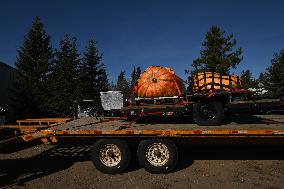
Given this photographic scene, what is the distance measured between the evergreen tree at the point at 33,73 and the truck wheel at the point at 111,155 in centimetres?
1682

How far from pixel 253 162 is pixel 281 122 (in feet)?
4.51

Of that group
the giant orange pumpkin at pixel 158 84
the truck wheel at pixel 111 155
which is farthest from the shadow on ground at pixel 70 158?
the giant orange pumpkin at pixel 158 84

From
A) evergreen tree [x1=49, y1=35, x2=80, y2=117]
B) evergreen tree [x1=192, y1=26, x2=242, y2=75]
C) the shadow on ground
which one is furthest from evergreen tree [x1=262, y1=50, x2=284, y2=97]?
the shadow on ground

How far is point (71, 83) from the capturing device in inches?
954

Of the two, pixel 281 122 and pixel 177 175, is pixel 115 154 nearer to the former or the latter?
pixel 177 175

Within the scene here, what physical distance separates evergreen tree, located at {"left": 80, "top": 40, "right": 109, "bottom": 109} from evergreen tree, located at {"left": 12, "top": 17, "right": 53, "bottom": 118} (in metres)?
3.48

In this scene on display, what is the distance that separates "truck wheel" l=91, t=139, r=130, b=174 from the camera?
745cm

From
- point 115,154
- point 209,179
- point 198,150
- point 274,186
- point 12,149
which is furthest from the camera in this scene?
point 198,150

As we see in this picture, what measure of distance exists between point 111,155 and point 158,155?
3.97ft

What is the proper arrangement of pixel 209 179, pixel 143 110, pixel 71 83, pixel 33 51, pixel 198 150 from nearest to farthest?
pixel 209 179 → pixel 143 110 → pixel 198 150 → pixel 71 83 → pixel 33 51

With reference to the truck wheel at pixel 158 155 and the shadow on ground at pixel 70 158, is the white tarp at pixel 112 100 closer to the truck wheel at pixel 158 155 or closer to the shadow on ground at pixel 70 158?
the shadow on ground at pixel 70 158

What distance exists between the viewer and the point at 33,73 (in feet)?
96.0

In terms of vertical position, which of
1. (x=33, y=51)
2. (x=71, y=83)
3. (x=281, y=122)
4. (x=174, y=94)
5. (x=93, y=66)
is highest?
(x=33, y=51)

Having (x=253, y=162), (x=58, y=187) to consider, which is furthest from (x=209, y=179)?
(x=58, y=187)
